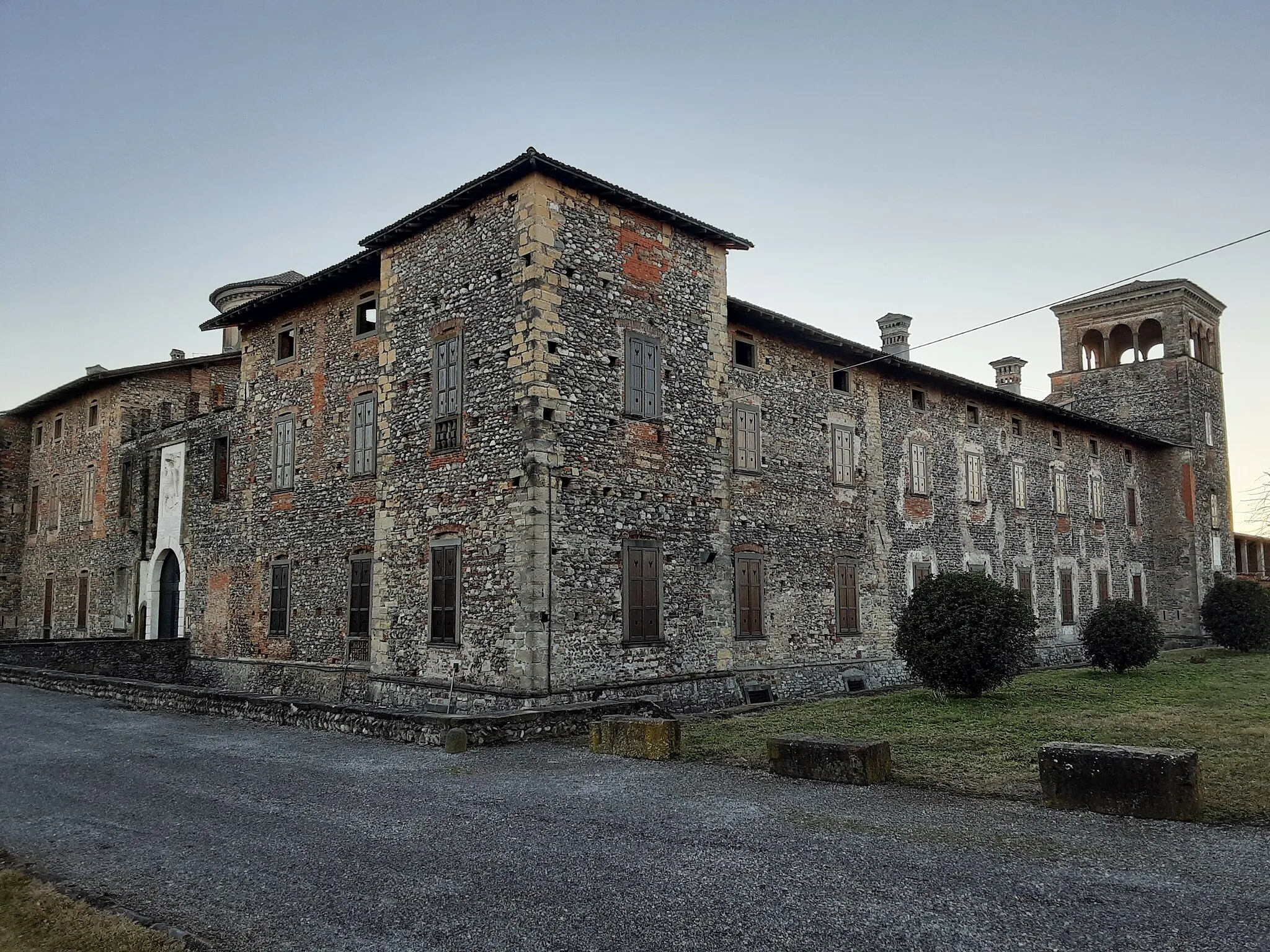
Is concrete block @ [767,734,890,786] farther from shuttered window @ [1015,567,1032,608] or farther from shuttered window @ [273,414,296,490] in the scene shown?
shuttered window @ [1015,567,1032,608]

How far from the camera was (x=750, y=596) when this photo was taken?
16.6 metres

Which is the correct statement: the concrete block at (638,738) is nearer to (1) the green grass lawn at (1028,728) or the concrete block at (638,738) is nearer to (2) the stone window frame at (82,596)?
(1) the green grass lawn at (1028,728)

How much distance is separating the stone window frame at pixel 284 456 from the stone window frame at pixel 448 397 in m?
Answer: 5.73

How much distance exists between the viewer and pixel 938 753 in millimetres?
9492

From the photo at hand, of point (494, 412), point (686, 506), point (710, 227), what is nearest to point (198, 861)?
point (494, 412)

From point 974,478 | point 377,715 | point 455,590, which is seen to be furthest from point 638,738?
point 974,478

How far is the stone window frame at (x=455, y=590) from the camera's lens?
1337 cm

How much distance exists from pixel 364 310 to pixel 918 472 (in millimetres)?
13402

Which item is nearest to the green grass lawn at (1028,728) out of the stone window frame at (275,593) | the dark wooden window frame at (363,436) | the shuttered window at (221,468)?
the dark wooden window frame at (363,436)

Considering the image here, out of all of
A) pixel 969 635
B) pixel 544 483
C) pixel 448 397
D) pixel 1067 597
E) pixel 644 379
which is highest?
pixel 644 379

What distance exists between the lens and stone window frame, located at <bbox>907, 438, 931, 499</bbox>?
21062mm

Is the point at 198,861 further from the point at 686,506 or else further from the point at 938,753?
the point at 686,506

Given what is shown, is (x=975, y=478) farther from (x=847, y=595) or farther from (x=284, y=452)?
(x=284, y=452)

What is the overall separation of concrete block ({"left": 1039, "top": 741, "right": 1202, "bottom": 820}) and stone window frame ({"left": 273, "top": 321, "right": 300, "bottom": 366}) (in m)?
16.7
